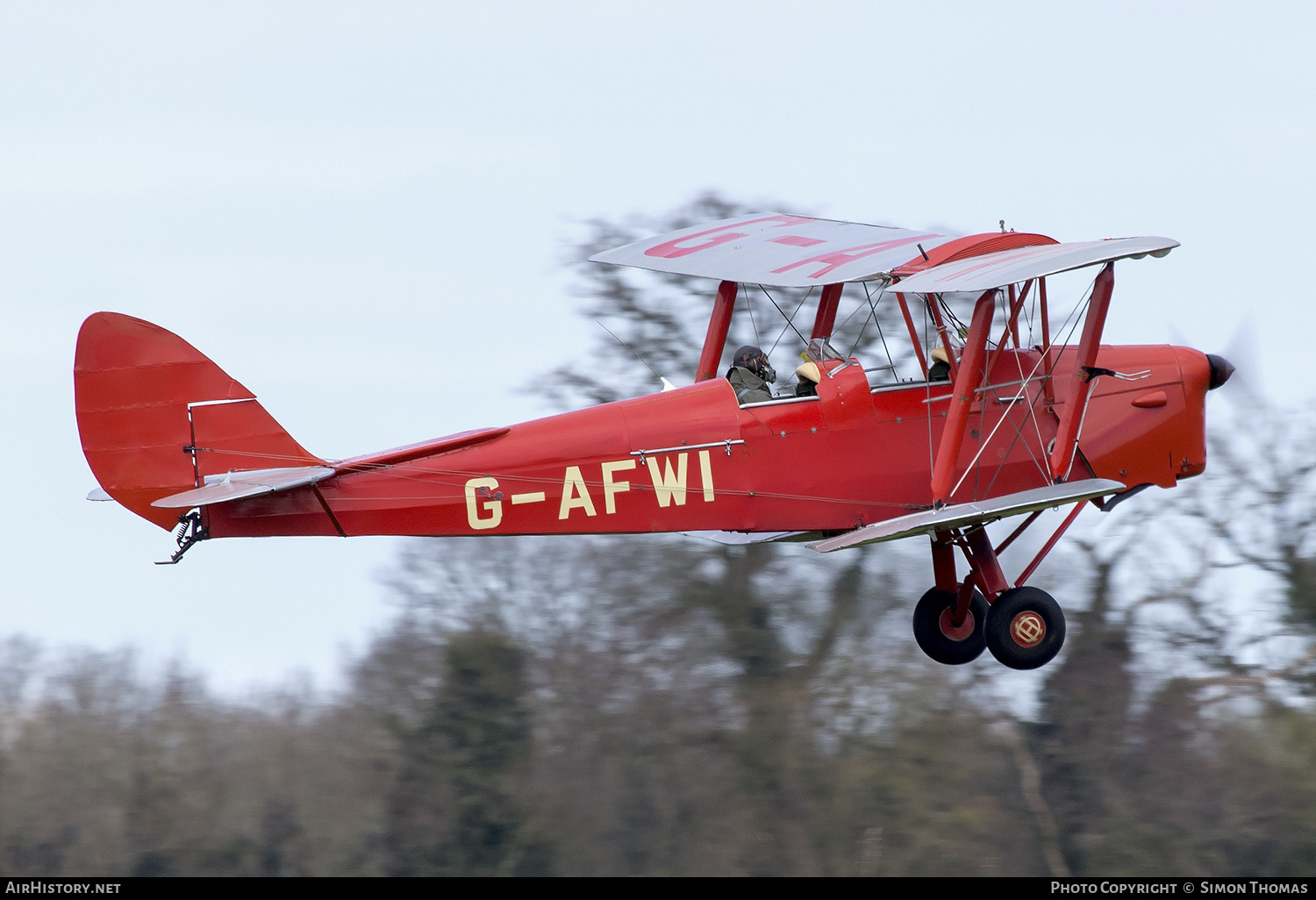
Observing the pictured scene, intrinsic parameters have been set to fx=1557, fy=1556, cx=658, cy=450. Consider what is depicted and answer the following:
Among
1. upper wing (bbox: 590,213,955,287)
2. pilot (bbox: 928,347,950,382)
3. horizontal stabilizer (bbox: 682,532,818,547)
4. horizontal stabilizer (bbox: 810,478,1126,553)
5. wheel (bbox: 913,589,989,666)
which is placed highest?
upper wing (bbox: 590,213,955,287)

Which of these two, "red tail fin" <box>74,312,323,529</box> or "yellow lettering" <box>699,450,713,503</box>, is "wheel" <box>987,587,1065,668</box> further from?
"red tail fin" <box>74,312,323,529</box>

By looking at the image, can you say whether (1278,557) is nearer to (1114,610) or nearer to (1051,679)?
(1114,610)

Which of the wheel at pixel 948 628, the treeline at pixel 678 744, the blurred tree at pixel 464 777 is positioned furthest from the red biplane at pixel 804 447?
the blurred tree at pixel 464 777

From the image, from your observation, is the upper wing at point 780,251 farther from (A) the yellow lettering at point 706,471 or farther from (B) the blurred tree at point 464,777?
(B) the blurred tree at point 464,777

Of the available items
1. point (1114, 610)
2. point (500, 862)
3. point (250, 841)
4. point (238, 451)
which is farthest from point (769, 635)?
point (238, 451)

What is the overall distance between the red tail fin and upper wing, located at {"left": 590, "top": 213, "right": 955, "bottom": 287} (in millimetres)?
3180

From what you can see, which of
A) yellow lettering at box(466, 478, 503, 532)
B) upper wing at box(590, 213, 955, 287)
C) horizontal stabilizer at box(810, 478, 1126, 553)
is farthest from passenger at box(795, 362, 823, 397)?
yellow lettering at box(466, 478, 503, 532)

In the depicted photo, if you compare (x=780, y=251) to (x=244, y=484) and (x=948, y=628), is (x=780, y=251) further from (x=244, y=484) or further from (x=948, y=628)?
(x=244, y=484)

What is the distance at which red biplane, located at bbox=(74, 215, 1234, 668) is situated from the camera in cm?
883

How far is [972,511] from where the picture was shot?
8.84 metres

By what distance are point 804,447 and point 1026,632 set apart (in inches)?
74.3

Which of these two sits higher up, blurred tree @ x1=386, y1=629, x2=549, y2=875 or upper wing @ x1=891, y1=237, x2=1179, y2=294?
upper wing @ x1=891, y1=237, x2=1179, y2=294

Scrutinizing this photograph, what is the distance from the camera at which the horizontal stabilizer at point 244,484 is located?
27.6 feet

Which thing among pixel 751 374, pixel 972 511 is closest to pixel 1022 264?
pixel 972 511
